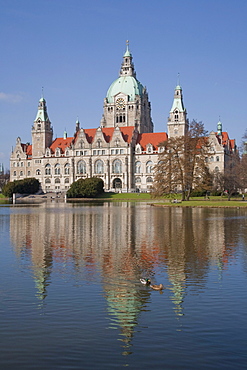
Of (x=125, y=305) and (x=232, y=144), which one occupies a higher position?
(x=232, y=144)

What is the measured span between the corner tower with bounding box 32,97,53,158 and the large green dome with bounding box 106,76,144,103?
20.1m

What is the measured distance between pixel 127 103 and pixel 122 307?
140 metres

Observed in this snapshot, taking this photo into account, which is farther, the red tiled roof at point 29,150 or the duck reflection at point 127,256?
the red tiled roof at point 29,150

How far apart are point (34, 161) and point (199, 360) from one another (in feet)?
473

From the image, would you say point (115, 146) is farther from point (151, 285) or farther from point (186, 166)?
point (151, 285)

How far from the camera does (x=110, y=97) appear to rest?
506 ft

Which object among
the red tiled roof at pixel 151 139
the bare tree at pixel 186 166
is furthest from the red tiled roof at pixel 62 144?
the bare tree at pixel 186 166

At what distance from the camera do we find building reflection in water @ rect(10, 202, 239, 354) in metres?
14.5

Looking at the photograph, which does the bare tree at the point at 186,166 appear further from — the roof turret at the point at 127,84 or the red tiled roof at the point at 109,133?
the roof turret at the point at 127,84

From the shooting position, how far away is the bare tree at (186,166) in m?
80.6

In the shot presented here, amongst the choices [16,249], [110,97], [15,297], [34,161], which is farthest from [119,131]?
[15,297]

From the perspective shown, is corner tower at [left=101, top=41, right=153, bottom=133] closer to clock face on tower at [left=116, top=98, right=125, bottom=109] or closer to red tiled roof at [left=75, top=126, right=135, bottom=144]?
clock face on tower at [left=116, top=98, right=125, bottom=109]

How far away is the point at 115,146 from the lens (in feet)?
458

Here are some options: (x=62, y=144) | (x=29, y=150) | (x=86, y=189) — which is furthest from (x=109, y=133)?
(x=86, y=189)
